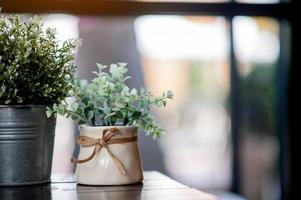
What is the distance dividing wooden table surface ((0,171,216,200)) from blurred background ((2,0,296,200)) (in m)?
2.16

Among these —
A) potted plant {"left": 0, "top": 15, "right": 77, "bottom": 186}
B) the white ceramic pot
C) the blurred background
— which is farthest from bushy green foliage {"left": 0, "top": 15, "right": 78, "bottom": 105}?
the blurred background

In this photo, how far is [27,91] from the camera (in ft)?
4.38

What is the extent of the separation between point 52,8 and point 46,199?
2414 millimetres

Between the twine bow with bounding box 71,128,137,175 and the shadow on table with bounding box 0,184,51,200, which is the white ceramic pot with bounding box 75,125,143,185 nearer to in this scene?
the twine bow with bounding box 71,128,137,175

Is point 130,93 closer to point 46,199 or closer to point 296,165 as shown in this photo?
point 46,199

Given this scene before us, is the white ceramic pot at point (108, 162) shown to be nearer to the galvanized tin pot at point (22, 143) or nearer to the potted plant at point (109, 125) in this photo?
the potted plant at point (109, 125)

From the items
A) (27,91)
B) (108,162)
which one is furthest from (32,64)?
(108,162)

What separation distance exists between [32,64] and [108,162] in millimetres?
313

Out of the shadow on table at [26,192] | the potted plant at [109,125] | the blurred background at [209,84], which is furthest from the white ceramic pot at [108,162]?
the blurred background at [209,84]

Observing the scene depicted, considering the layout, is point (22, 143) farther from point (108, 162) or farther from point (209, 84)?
point (209, 84)

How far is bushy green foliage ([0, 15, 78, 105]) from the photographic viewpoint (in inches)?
51.4

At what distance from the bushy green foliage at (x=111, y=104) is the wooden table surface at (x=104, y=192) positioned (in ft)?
0.50

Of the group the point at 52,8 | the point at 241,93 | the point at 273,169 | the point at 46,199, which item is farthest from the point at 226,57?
the point at 46,199

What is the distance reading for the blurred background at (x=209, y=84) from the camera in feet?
11.6
